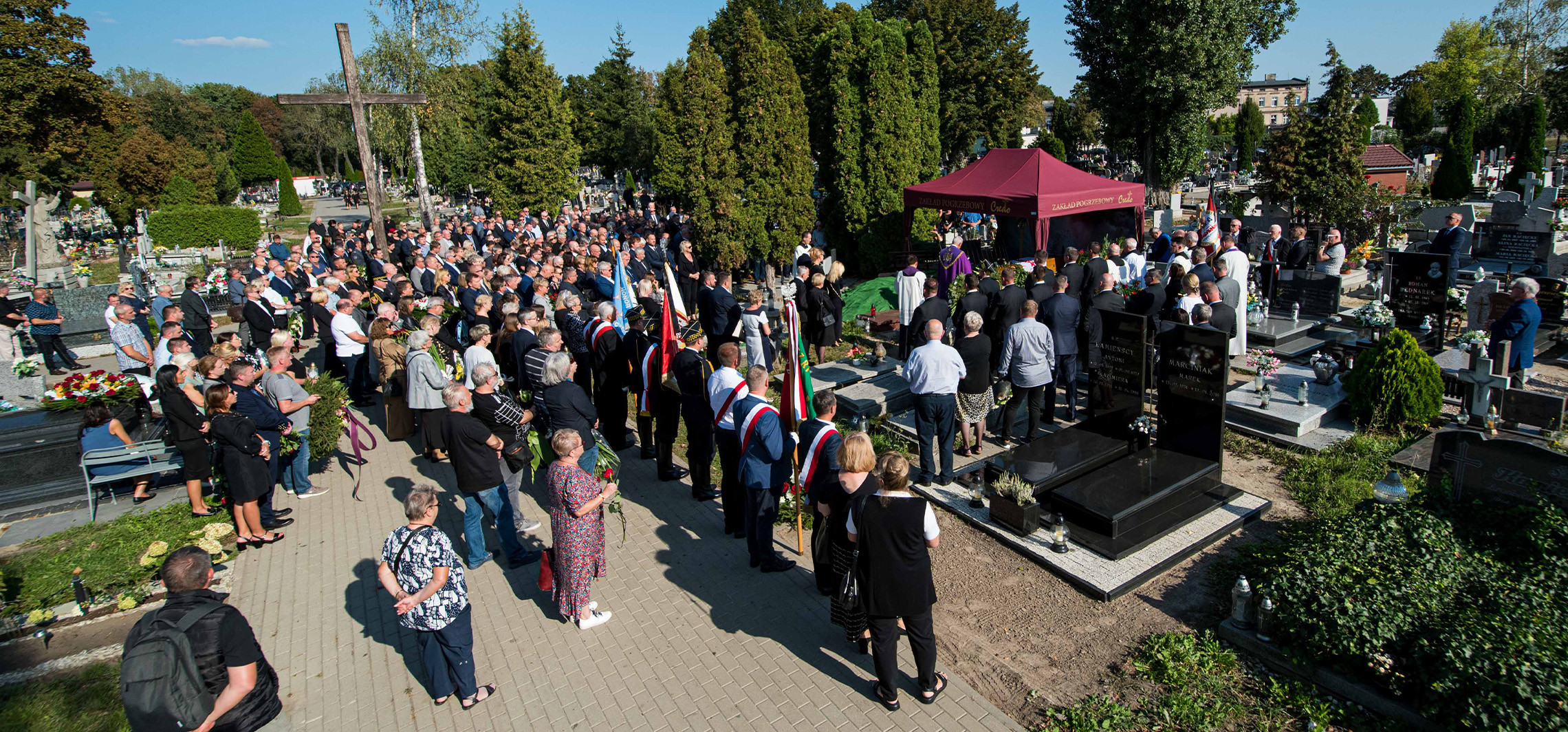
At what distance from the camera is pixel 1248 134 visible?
169ft

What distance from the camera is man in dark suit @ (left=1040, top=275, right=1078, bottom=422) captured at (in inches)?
343

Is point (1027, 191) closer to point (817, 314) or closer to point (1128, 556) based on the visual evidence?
point (817, 314)

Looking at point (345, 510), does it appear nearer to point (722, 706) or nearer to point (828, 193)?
point (722, 706)

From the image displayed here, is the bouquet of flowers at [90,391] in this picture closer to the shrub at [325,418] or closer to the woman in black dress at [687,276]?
the shrub at [325,418]

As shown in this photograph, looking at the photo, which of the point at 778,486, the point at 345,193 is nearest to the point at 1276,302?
the point at 778,486

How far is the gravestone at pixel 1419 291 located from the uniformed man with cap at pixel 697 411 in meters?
9.86

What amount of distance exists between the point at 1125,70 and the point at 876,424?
804 inches

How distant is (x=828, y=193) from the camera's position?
67.8ft

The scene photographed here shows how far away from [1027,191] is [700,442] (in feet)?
34.9

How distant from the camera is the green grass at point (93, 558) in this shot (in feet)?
21.3

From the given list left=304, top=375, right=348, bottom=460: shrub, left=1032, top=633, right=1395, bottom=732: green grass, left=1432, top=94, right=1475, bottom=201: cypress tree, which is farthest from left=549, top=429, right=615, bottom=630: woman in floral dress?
left=1432, top=94, right=1475, bottom=201: cypress tree

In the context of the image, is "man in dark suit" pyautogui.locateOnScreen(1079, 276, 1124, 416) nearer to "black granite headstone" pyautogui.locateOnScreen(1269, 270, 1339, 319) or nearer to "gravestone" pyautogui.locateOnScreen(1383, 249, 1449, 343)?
"gravestone" pyautogui.locateOnScreen(1383, 249, 1449, 343)

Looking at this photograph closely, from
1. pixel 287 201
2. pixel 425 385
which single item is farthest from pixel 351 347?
pixel 287 201

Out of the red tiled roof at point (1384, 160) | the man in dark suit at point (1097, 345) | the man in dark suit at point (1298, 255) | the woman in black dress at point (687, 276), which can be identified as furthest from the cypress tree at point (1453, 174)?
the woman in black dress at point (687, 276)
